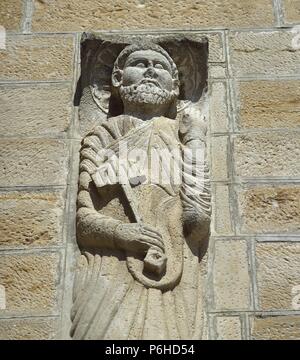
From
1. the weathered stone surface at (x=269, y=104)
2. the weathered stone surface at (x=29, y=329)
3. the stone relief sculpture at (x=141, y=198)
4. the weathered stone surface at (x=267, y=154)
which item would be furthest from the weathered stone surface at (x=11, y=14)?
the weathered stone surface at (x=29, y=329)

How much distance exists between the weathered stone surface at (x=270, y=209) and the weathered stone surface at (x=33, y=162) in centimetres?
76

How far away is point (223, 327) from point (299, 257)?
1.38 feet

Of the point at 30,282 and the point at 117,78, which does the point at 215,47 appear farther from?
the point at 30,282

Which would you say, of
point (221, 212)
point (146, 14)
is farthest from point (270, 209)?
point (146, 14)

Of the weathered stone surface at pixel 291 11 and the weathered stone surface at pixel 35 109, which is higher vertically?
the weathered stone surface at pixel 291 11

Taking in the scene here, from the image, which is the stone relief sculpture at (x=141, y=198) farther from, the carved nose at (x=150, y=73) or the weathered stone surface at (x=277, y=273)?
the weathered stone surface at (x=277, y=273)

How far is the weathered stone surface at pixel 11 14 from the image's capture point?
3.96 meters

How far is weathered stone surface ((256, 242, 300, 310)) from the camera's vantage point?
314 centimetres

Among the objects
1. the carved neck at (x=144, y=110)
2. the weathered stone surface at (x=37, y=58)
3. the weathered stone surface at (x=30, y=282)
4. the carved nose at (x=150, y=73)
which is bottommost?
the weathered stone surface at (x=30, y=282)

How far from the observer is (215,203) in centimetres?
336

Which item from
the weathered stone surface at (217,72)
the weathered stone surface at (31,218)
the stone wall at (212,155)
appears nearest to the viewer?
the stone wall at (212,155)

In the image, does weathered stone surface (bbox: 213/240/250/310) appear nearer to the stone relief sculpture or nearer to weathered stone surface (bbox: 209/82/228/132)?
the stone relief sculpture

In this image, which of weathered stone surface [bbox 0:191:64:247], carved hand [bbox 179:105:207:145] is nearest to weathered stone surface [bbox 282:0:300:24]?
carved hand [bbox 179:105:207:145]
